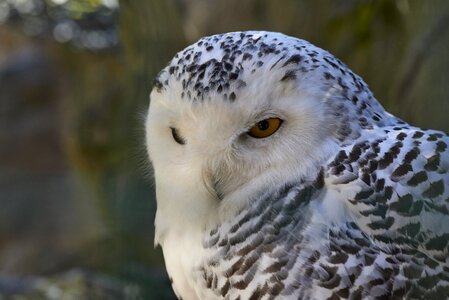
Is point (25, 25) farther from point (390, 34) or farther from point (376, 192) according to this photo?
point (376, 192)

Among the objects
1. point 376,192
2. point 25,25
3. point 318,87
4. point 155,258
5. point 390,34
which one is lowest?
point 25,25

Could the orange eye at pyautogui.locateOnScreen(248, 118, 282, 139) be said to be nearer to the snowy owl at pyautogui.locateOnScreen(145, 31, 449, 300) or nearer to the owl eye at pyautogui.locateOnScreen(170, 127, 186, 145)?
the snowy owl at pyautogui.locateOnScreen(145, 31, 449, 300)

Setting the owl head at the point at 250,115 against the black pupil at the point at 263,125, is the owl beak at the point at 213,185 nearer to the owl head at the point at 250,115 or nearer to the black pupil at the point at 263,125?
the owl head at the point at 250,115

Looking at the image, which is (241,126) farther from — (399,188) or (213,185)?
(399,188)

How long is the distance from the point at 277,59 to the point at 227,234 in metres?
0.36

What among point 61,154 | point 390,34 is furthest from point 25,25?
point 390,34

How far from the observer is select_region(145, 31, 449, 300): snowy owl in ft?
4.38

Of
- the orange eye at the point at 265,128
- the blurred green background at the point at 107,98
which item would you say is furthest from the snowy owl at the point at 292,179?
the blurred green background at the point at 107,98

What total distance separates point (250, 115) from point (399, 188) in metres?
0.31

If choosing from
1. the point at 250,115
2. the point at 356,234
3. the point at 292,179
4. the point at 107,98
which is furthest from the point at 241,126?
the point at 107,98

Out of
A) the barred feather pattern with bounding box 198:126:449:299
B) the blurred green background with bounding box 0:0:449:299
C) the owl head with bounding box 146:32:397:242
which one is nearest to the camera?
the barred feather pattern with bounding box 198:126:449:299

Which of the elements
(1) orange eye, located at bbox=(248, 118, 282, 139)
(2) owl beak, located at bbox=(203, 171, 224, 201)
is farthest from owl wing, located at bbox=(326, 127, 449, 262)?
(2) owl beak, located at bbox=(203, 171, 224, 201)

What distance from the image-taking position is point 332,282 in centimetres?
132

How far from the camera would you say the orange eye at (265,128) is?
143cm
